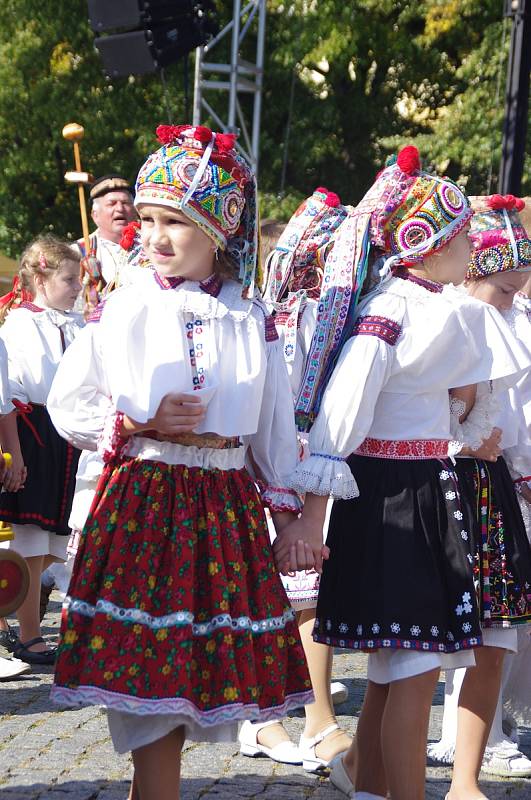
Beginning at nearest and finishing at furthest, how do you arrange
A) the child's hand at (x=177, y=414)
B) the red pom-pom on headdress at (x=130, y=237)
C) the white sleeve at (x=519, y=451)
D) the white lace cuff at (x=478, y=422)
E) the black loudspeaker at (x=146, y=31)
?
1. the child's hand at (x=177, y=414)
2. the white lace cuff at (x=478, y=422)
3. the white sleeve at (x=519, y=451)
4. the red pom-pom on headdress at (x=130, y=237)
5. the black loudspeaker at (x=146, y=31)

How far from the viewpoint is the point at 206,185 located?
292 cm

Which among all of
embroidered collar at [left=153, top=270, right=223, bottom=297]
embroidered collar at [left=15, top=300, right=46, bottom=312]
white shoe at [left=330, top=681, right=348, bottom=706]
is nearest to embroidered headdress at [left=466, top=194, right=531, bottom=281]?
embroidered collar at [left=153, top=270, right=223, bottom=297]

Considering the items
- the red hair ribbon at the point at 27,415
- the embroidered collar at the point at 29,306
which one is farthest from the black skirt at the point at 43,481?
the embroidered collar at the point at 29,306

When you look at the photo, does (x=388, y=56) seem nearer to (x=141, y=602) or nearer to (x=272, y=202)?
(x=272, y=202)

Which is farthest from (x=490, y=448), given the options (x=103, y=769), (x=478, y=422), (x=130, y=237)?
(x=130, y=237)

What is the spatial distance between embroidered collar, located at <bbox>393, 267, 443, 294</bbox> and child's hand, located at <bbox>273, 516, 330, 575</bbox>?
2.37 feet

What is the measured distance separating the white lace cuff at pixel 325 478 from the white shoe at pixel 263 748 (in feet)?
4.34

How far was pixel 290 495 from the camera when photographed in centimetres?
303

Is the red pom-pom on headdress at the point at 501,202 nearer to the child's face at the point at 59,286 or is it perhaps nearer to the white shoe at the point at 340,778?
the white shoe at the point at 340,778

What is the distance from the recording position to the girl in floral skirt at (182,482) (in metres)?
2.67

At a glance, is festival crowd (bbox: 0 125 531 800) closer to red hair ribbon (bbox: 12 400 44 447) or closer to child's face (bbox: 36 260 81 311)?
red hair ribbon (bbox: 12 400 44 447)

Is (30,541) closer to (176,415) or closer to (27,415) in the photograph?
(27,415)

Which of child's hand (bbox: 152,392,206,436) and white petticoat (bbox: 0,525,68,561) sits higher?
child's hand (bbox: 152,392,206,436)

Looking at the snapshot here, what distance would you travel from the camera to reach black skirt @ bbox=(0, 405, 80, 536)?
223 inches
